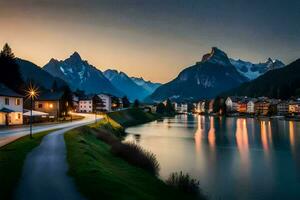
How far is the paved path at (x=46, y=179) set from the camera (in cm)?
1766

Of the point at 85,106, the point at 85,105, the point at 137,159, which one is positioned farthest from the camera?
the point at 85,105

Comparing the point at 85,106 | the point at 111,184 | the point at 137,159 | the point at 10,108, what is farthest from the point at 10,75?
the point at 111,184

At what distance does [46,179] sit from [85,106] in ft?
561

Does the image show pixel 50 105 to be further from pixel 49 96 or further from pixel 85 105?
pixel 85 105

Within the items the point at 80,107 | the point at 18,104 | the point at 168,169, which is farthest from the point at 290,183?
the point at 80,107

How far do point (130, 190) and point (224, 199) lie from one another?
1144 centimetres

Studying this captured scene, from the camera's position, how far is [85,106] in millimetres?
189375

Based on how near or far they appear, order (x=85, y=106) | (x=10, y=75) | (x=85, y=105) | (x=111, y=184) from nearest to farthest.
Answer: (x=111, y=184) → (x=10, y=75) → (x=85, y=106) → (x=85, y=105)

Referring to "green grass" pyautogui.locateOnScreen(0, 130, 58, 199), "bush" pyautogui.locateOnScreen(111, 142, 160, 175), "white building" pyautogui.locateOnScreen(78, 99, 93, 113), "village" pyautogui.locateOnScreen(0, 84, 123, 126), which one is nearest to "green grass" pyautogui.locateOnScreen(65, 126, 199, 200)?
"green grass" pyautogui.locateOnScreen(0, 130, 58, 199)

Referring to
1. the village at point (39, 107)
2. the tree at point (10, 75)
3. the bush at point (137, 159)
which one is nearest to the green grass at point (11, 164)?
the bush at point (137, 159)

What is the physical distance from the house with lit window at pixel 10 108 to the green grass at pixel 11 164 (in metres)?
35.3

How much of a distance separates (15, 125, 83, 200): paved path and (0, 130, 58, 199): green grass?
1.25ft

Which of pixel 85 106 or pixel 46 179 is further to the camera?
pixel 85 106

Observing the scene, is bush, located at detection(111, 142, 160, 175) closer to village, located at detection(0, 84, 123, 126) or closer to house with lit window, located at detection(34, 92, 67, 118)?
village, located at detection(0, 84, 123, 126)
